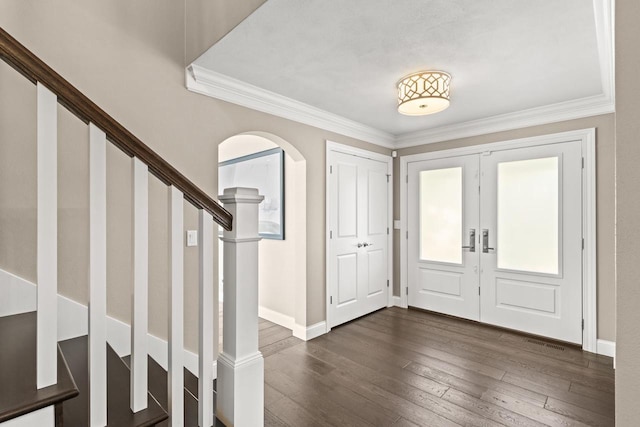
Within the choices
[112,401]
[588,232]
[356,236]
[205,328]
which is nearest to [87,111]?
[205,328]

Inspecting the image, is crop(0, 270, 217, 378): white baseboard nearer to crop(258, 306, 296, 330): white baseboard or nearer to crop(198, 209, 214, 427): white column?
crop(198, 209, 214, 427): white column

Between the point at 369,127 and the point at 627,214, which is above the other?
the point at 369,127

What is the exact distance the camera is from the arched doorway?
3.32 meters

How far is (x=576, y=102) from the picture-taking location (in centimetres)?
300

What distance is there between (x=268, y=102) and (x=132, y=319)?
228cm

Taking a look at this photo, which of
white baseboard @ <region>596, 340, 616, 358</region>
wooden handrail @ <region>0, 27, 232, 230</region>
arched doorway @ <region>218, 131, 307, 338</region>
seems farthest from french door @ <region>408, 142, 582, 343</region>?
wooden handrail @ <region>0, 27, 232, 230</region>

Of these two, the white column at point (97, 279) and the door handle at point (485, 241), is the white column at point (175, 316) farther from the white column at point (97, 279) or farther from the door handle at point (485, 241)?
the door handle at point (485, 241)

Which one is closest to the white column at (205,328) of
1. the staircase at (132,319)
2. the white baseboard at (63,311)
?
the staircase at (132,319)

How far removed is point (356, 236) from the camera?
3900mm

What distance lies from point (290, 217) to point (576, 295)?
3.07 meters

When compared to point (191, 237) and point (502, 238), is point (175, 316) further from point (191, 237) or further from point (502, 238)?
point (502, 238)

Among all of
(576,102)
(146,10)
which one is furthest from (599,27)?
(146,10)

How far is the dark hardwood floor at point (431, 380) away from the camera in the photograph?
2.04 m

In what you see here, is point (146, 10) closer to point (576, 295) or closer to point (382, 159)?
point (382, 159)
